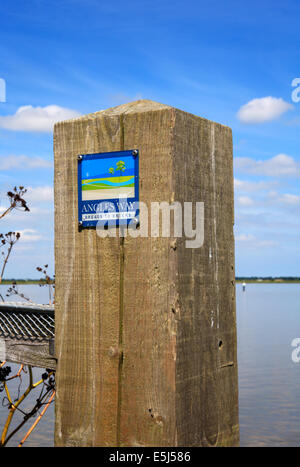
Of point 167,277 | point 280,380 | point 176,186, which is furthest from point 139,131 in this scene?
point 280,380

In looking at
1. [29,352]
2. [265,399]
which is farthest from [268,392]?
[29,352]

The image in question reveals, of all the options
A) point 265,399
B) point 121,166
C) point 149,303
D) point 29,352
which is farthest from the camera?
point 265,399

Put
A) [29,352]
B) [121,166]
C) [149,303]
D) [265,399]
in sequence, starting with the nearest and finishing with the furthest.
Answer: [149,303], [121,166], [29,352], [265,399]

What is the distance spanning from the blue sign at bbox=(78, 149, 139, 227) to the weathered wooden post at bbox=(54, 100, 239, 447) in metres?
0.04

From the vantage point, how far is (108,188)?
2.82 m

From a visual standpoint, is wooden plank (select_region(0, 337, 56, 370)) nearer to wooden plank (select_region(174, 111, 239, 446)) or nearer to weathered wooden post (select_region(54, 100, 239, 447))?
weathered wooden post (select_region(54, 100, 239, 447))

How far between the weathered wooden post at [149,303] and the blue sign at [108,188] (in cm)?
4

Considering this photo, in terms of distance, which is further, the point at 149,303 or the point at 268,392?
the point at 268,392

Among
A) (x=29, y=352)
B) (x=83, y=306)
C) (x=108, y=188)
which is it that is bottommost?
(x=29, y=352)

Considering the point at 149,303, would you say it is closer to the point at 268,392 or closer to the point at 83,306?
the point at 83,306

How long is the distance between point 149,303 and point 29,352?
1232mm

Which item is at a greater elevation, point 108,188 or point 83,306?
point 108,188

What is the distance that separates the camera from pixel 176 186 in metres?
2.63
